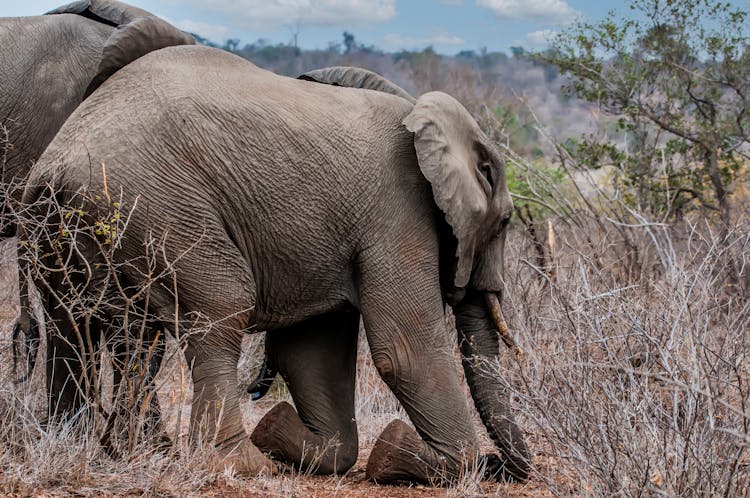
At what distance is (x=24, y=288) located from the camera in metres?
5.84

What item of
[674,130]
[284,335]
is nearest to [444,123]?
[284,335]

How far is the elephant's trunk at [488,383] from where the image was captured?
235 inches

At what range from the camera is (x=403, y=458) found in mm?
5727

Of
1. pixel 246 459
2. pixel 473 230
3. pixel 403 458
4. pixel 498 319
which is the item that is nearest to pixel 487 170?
pixel 473 230

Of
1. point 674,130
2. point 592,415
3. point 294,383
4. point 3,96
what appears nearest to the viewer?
point 592,415

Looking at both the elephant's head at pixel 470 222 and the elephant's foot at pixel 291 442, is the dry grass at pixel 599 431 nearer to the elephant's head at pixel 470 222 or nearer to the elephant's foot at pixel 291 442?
the elephant's foot at pixel 291 442

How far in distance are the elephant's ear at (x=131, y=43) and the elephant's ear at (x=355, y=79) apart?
0.89 meters

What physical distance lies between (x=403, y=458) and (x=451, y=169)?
4.79 ft

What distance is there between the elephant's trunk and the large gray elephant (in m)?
2.63

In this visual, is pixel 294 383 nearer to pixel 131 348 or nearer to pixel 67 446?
pixel 131 348

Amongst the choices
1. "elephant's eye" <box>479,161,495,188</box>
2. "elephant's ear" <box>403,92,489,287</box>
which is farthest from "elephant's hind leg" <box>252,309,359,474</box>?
"elephant's eye" <box>479,161,495,188</box>

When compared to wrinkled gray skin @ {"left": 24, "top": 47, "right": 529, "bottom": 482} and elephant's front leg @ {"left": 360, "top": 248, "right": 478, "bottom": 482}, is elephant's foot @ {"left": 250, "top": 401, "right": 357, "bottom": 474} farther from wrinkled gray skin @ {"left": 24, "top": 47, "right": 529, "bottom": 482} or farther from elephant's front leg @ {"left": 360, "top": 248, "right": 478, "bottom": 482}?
elephant's front leg @ {"left": 360, "top": 248, "right": 478, "bottom": 482}

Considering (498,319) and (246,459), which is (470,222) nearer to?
(498,319)

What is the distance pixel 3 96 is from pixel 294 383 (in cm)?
247
